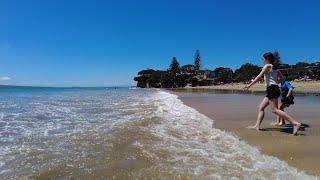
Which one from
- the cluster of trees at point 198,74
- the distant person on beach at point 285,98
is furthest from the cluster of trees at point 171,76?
the distant person on beach at point 285,98

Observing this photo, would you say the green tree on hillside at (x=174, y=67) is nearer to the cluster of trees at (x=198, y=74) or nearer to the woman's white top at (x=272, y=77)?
the cluster of trees at (x=198, y=74)

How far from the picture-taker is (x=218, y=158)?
232 inches

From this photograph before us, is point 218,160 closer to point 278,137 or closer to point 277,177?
point 277,177

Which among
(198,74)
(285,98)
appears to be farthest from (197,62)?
(285,98)

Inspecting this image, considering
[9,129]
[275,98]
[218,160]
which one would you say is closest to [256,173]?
[218,160]

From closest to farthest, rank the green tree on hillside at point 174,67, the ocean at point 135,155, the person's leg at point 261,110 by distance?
the ocean at point 135,155 → the person's leg at point 261,110 → the green tree on hillside at point 174,67

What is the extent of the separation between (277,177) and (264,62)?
4603 millimetres

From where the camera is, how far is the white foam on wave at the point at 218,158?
4941 millimetres

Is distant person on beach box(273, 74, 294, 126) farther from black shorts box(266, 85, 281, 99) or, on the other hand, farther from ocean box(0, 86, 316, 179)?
ocean box(0, 86, 316, 179)

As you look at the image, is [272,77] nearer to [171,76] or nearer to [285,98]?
[285,98]

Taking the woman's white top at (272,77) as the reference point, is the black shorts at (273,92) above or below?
below

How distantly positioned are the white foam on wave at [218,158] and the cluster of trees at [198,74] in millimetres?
105398

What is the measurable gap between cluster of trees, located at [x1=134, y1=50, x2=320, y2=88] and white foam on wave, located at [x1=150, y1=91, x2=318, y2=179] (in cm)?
10540

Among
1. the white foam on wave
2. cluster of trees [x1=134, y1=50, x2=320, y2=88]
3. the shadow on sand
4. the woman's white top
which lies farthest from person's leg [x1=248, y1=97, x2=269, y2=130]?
cluster of trees [x1=134, y1=50, x2=320, y2=88]
